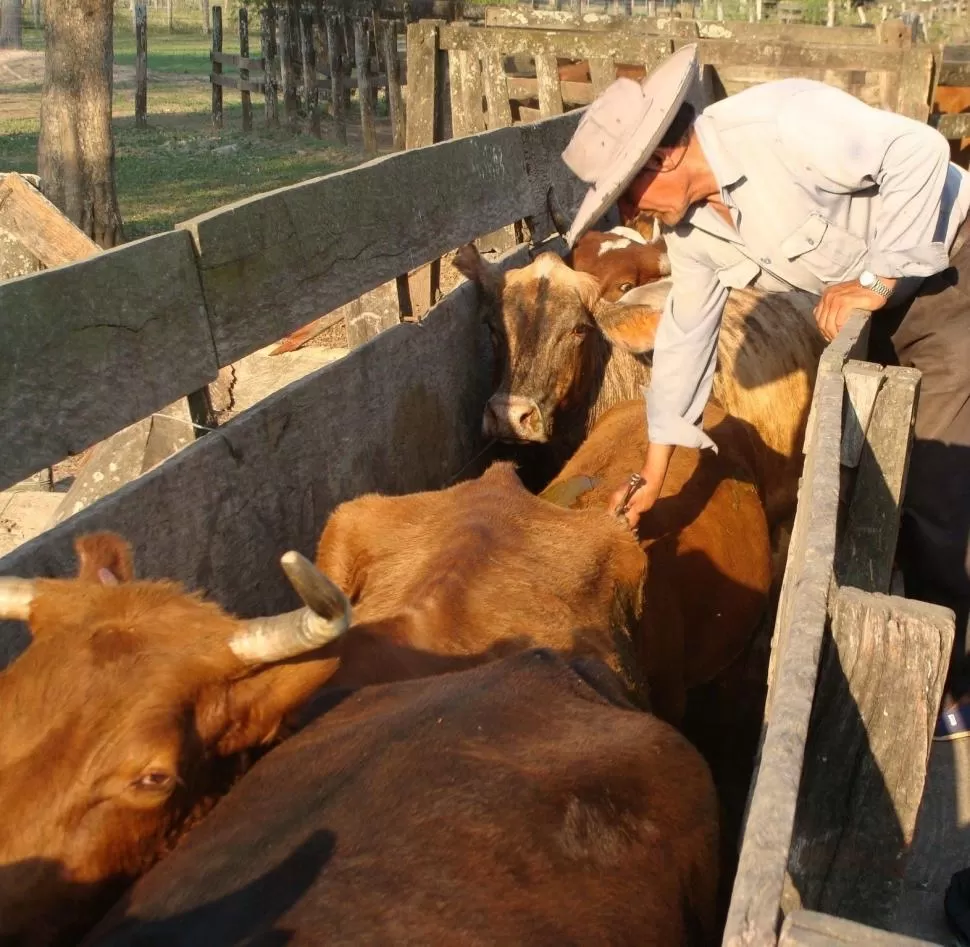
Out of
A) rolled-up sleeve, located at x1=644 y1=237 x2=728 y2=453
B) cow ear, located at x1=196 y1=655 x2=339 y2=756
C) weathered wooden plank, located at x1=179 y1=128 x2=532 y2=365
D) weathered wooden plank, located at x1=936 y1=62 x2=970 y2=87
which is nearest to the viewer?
cow ear, located at x1=196 y1=655 x2=339 y2=756

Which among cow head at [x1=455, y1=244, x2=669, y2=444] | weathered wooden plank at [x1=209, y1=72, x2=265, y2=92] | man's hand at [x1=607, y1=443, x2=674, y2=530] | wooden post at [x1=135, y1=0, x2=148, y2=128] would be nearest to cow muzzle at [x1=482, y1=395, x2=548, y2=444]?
cow head at [x1=455, y1=244, x2=669, y2=444]

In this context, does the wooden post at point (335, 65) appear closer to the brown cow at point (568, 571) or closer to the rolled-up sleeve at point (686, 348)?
the brown cow at point (568, 571)

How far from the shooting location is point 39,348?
3.27 meters

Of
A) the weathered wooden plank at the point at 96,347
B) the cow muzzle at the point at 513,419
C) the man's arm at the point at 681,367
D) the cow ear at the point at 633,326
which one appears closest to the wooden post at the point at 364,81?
the cow muzzle at the point at 513,419

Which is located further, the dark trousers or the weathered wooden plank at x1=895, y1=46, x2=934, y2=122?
the weathered wooden plank at x1=895, y1=46, x2=934, y2=122

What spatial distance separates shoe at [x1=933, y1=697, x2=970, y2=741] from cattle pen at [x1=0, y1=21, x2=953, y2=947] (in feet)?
2.59

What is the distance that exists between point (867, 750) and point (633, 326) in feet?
10.7

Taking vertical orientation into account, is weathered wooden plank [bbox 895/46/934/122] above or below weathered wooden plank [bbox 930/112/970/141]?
above

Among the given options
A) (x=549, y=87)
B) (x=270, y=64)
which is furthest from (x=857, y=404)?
(x=270, y=64)

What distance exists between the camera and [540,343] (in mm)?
6117

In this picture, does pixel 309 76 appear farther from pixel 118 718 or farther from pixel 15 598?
pixel 118 718

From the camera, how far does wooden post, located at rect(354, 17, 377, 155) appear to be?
2356 centimetres

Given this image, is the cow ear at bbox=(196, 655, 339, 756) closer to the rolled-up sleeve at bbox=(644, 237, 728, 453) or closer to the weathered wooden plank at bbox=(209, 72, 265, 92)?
the rolled-up sleeve at bbox=(644, 237, 728, 453)

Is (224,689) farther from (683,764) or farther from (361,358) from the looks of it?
(361,358)
